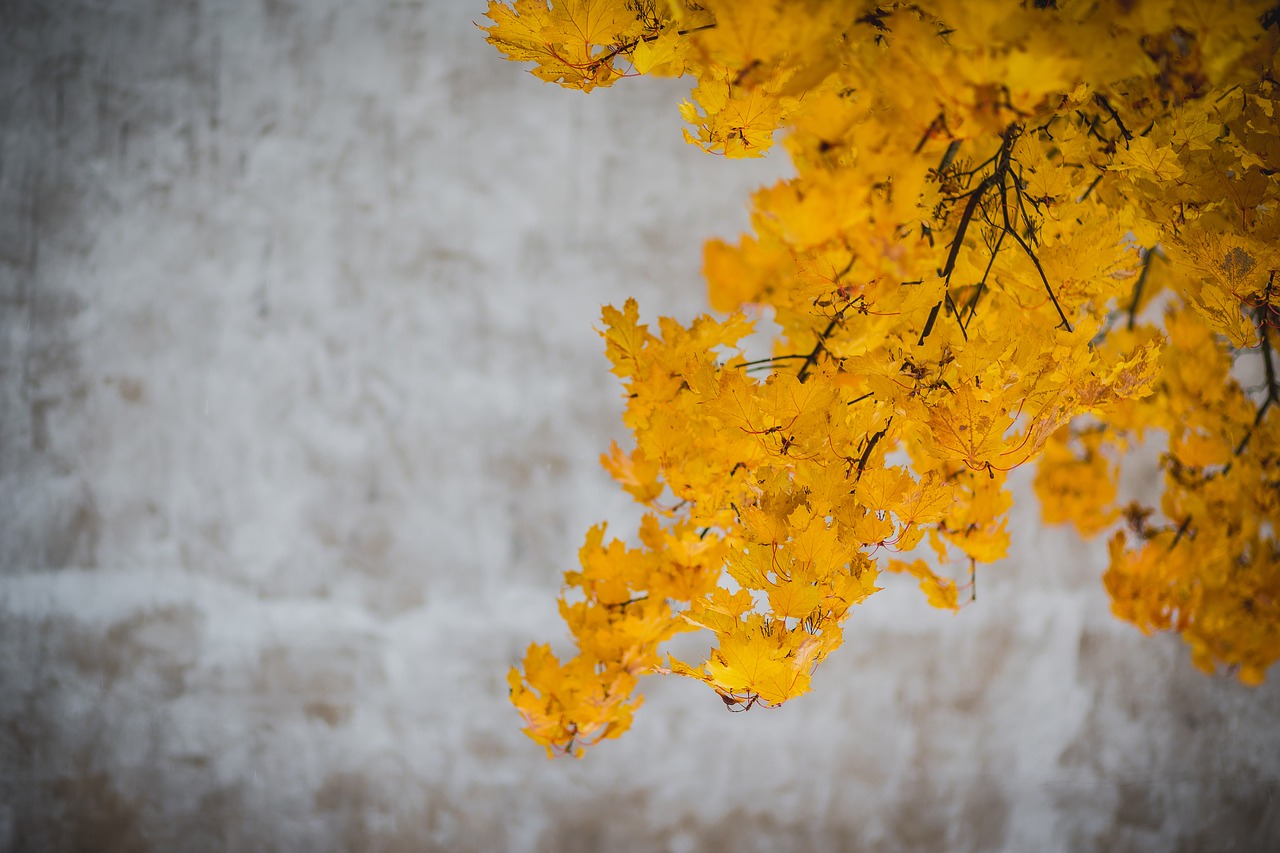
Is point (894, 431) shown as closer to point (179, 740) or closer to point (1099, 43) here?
point (1099, 43)

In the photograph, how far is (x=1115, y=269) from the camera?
1.51 feet

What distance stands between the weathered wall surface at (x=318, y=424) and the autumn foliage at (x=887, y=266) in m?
0.59

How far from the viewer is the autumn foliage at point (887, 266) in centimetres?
29

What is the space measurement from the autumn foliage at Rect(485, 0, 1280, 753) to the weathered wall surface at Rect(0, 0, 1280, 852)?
23.4 inches

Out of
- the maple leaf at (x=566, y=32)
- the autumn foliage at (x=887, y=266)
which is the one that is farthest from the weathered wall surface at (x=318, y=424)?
the maple leaf at (x=566, y=32)

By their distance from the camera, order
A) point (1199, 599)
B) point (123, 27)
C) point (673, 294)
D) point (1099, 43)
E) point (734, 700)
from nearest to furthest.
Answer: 1. point (1099, 43)
2. point (734, 700)
3. point (1199, 599)
4. point (123, 27)
5. point (673, 294)

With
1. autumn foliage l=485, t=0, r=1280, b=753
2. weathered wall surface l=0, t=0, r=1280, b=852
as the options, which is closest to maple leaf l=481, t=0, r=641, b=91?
autumn foliage l=485, t=0, r=1280, b=753

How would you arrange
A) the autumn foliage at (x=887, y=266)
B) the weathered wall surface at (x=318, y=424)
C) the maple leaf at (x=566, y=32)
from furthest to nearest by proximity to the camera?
the weathered wall surface at (x=318, y=424)
the maple leaf at (x=566, y=32)
the autumn foliage at (x=887, y=266)

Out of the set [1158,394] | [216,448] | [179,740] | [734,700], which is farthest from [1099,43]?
[179,740]

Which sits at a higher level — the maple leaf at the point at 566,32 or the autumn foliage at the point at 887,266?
the maple leaf at the point at 566,32

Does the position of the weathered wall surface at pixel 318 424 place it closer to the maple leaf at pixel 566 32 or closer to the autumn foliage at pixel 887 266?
the autumn foliage at pixel 887 266

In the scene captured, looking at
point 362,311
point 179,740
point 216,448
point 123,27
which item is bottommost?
point 179,740

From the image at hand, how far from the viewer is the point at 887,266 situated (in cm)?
29

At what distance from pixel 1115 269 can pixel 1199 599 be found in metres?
0.52
